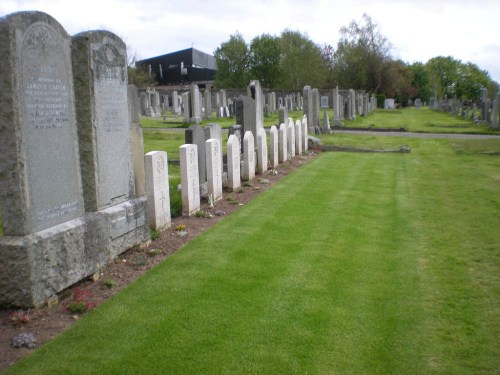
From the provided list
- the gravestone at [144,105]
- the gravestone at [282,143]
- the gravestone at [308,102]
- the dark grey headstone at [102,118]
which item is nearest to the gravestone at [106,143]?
the dark grey headstone at [102,118]

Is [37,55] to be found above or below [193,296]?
above

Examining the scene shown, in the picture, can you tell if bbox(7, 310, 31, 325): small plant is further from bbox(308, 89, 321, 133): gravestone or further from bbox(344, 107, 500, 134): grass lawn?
bbox(344, 107, 500, 134): grass lawn

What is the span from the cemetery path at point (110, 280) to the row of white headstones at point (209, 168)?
0.29 meters

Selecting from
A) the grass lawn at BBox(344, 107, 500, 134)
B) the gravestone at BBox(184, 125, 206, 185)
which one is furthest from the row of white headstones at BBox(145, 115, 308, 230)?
the grass lawn at BBox(344, 107, 500, 134)

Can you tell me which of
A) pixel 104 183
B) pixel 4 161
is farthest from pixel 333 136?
pixel 4 161

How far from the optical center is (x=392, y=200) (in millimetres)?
10039

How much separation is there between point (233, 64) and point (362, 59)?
1727 centimetres

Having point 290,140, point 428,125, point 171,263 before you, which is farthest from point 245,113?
→ point 428,125

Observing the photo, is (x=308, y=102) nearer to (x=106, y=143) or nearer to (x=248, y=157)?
(x=248, y=157)

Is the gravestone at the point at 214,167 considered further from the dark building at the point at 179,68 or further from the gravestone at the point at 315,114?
the dark building at the point at 179,68

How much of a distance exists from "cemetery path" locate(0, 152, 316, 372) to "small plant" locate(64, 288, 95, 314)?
4 cm

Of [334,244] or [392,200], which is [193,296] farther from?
[392,200]

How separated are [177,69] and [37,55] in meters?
75.2

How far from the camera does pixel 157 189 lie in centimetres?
739
